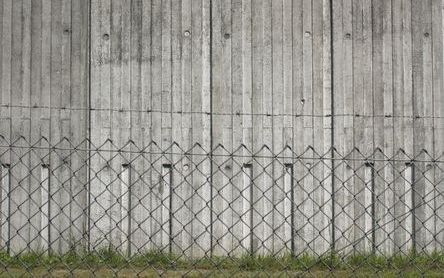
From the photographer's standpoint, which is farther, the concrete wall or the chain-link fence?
the concrete wall

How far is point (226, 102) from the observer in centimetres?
578

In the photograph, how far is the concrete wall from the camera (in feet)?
18.7

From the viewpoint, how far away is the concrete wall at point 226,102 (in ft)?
18.7

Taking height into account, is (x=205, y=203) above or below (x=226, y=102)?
below

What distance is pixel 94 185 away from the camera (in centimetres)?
568

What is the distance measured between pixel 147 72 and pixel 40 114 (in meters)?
1.04

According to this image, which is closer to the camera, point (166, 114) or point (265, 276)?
point (265, 276)

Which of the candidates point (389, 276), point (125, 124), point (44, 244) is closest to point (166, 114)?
point (125, 124)

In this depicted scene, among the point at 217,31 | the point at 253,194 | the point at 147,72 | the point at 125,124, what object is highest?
the point at 217,31

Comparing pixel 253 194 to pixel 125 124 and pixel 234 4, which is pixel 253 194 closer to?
pixel 125 124

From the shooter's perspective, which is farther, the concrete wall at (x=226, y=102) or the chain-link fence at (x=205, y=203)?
the concrete wall at (x=226, y=102)

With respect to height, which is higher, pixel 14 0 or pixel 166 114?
pixel 14 0

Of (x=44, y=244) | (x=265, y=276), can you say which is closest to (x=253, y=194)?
(x=265, y=276)

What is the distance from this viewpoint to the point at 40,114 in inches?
225
